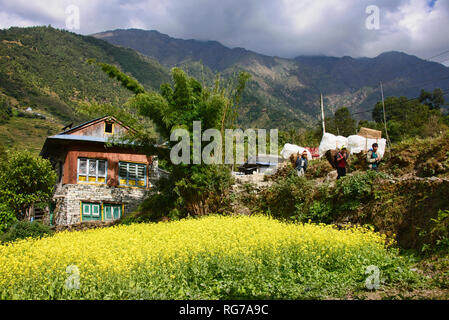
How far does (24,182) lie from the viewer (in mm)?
20703

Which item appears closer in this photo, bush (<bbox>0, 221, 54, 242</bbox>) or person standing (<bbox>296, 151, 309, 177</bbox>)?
bush (<bbox>0, 221, 54, 242</bbox>)

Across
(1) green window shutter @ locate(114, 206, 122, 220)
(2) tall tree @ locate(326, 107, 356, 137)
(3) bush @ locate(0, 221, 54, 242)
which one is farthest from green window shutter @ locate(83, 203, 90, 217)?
(2) tall tree @ locate(326, 107, 356, 137)

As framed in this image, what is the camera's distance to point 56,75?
79.1m

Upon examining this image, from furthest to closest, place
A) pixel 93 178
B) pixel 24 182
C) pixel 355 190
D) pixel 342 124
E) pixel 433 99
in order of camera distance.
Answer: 1. pixel 433 99
2. pixel 342 124
3. pixel 93 178
4. pixel 24 182
5. pixel 355 190

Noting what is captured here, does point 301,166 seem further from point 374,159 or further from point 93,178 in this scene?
point 93,178

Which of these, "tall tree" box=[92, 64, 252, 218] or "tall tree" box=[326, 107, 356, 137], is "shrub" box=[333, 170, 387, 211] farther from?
"tall tree" box=[326, 107, 356, 137]

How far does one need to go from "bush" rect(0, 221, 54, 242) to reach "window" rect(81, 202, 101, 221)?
305 inches

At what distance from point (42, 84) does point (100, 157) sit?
65.4 m

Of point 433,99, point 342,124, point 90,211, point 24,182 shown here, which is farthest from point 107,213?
point 433,99

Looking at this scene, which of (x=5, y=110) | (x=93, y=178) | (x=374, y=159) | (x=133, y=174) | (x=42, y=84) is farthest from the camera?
(x=42, y=84)

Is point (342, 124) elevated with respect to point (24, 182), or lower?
elevated

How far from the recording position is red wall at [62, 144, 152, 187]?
73.3 ft

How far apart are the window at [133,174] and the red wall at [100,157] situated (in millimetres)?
378
